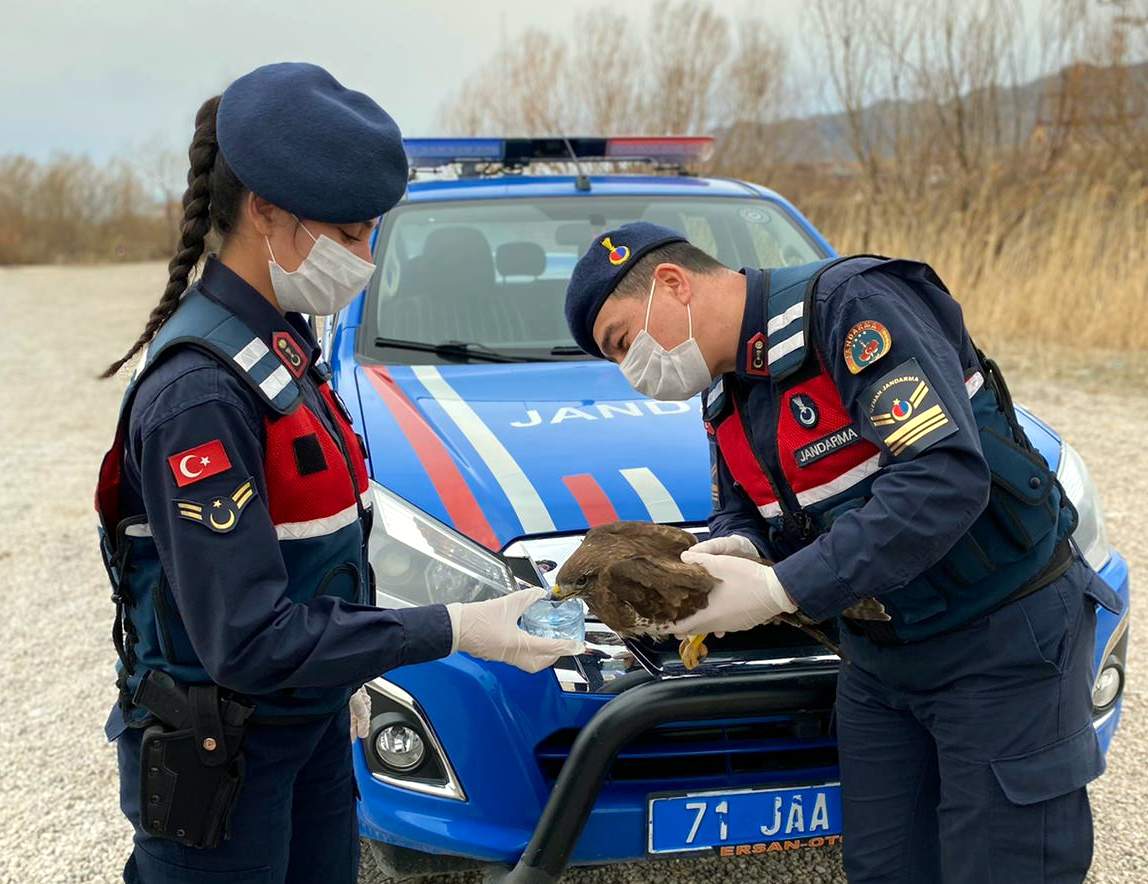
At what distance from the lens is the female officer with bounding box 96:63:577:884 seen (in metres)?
Result: 1.25

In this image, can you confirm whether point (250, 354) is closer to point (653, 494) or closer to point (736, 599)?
point (736, 599)

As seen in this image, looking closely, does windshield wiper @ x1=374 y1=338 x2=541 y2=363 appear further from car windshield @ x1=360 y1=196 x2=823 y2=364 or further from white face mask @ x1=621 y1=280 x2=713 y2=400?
white face mask @ x1=621 y1=280 x2=713 y2=400

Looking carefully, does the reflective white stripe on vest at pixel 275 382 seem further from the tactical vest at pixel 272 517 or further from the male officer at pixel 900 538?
the male officer at pixel 900 538

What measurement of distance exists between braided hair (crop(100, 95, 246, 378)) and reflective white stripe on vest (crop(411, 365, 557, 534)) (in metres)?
0.86

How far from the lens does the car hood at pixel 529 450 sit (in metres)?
2.15

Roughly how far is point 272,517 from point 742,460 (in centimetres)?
86

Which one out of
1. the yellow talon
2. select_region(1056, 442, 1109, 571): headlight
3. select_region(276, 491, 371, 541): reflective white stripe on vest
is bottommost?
the yellow talon

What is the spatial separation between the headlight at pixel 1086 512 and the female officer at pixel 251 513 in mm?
1405

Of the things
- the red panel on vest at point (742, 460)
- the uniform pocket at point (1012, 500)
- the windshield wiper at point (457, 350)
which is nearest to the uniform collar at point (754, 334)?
the red panel on vest at point (742, 460)

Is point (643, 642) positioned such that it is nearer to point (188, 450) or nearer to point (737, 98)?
point (188, 450)

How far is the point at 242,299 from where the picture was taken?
55.1 inches

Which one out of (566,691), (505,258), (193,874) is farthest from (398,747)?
(505,258)

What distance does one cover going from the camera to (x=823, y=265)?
65.7 inches

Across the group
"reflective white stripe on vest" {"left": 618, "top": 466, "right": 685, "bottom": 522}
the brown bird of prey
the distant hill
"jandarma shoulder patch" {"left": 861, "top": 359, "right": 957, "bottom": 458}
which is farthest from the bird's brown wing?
the distant hill
